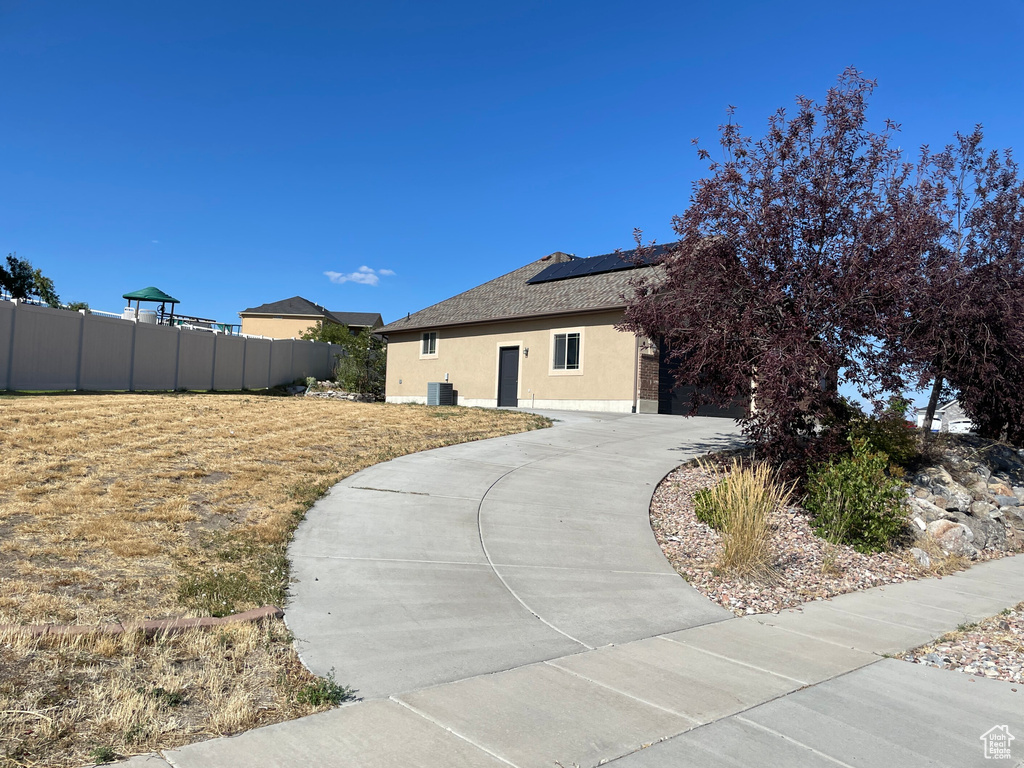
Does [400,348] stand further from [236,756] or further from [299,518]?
[236,756]

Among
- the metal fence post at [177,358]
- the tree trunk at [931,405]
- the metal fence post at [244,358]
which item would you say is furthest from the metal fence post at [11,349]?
the tree trunk at [931,405]

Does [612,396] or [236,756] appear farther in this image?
[612,396]

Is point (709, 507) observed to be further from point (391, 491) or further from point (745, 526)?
point (391, 491)

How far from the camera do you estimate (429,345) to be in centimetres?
2838

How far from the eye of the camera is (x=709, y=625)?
582cm

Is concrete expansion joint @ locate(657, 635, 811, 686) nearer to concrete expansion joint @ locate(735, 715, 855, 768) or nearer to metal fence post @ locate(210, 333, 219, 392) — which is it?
concrete expansion joint @ locate(735, 715, 855, 768)

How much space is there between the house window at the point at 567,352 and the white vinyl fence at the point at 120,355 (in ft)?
45.5

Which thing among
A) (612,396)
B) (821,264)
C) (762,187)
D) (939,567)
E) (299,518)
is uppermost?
(762,187)

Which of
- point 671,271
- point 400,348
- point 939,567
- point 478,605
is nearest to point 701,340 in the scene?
point 671,271

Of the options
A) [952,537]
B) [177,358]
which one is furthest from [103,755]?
[177,358]

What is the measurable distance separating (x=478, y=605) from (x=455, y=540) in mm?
1641

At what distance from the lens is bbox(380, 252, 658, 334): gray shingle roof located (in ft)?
73.0

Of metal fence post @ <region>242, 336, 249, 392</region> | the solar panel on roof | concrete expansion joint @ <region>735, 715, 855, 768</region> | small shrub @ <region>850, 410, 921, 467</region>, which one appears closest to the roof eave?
the solar panel on roof

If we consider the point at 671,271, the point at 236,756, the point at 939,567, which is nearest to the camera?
the point at 236,756
